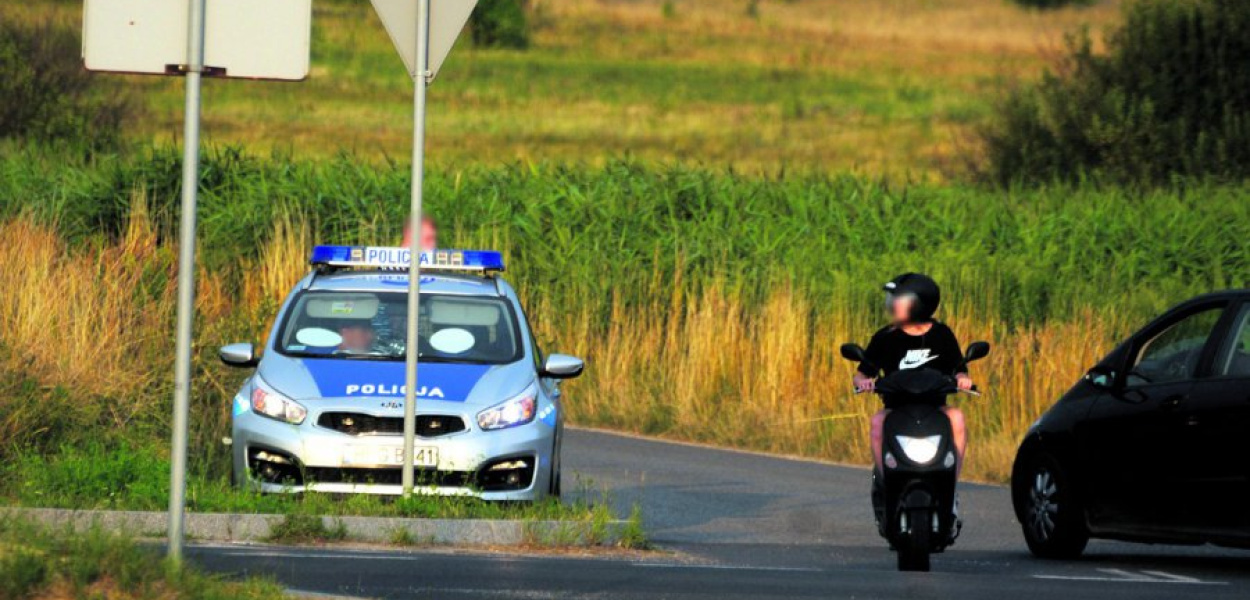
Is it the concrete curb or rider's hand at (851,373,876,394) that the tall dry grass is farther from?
rider's hand at (851,373,876,394)

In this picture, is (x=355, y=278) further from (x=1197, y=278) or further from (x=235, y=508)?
(x=1197, y=278)

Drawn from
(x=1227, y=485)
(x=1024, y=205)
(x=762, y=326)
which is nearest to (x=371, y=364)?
(x=1227, y=485)

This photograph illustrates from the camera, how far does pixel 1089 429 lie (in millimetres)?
12711

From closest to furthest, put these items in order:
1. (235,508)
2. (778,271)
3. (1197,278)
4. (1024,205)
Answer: (235,508), (778,271), (1197,278), (1024,205)

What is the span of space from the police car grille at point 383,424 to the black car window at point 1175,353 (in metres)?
3.71

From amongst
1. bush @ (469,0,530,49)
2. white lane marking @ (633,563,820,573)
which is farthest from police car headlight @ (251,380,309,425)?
bush @ (469,0,530,49)

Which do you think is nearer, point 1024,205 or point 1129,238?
point 1129,238

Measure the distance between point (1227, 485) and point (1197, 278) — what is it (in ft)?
53.5

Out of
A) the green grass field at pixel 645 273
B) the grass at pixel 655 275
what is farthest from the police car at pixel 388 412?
the grass at pixel 655 275

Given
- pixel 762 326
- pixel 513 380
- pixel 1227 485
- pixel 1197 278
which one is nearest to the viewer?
pixel 1227 485

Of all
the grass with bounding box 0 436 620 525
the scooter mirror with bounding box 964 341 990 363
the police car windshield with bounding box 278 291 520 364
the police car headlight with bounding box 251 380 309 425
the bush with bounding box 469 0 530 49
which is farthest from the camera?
the bush with bounding box 469 0 530 49

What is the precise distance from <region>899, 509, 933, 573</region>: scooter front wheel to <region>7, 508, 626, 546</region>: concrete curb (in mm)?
1997

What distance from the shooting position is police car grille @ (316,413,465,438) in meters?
13.0

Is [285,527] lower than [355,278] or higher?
lower
